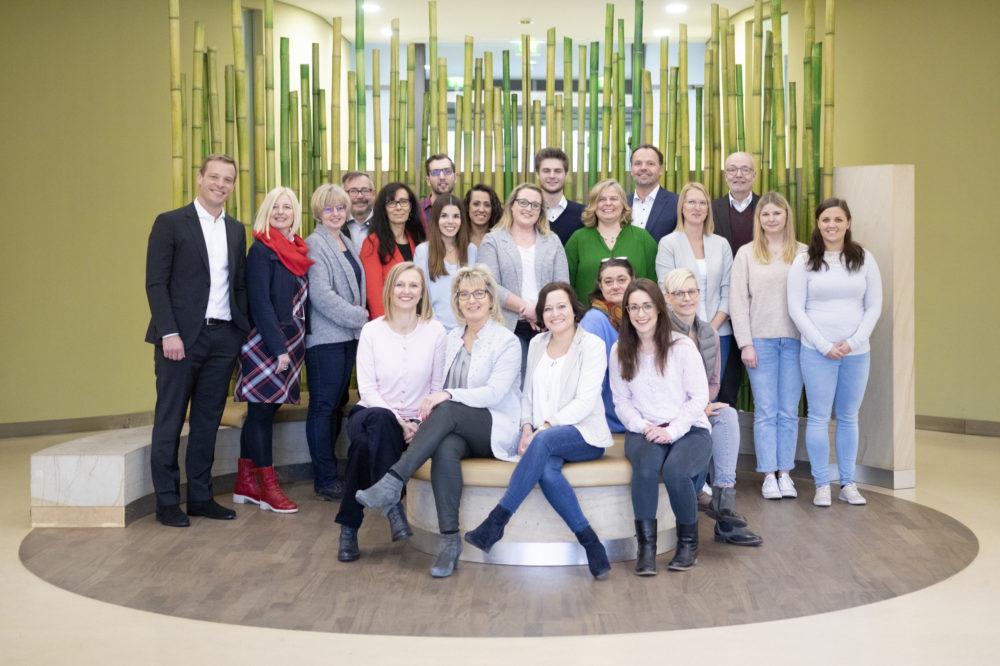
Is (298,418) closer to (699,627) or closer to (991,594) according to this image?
(699,627)

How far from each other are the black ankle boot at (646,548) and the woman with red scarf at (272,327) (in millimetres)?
1596

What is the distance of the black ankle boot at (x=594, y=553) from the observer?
10.8ft

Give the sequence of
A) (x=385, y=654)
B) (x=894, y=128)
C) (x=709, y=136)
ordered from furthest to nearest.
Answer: (x=894, y=128) → (x=709, y=136) → (x=385, y=654)

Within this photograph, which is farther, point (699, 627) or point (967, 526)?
point (967, 526)

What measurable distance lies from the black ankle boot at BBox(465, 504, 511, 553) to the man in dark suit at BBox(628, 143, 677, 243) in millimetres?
1780

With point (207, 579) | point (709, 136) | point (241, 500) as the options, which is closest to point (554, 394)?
point (207, 579)

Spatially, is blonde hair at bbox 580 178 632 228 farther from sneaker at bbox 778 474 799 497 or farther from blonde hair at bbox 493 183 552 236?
sneaker at bbox 778 474 799 497

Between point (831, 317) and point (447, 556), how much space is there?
6.65ft

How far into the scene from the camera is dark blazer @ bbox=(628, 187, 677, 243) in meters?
4.65

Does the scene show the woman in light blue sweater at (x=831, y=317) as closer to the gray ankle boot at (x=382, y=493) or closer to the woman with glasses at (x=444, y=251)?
the woman with glasses at (x=444, y=251)

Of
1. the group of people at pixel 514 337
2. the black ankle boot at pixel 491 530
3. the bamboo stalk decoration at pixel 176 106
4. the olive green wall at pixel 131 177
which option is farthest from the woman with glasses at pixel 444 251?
the olive green wall at pixel 131 177

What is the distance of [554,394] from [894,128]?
161 inches

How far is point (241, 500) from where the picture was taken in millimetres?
4430

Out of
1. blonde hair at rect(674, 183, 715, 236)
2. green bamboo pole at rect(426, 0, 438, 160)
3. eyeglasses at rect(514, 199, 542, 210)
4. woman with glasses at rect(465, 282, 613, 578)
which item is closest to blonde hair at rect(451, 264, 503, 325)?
woman with glasses at rect(465, 282, 613, 578)
